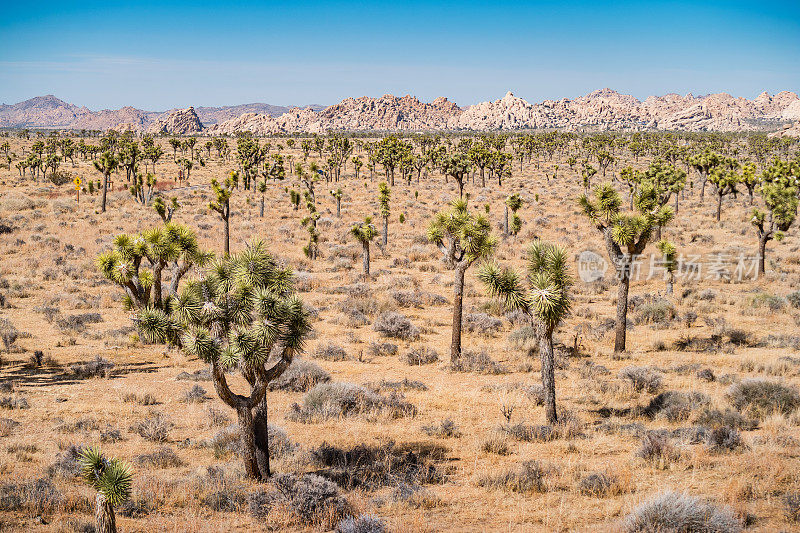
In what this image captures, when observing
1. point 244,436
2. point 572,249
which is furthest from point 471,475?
point 572,249

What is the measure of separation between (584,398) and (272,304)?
9689 mm

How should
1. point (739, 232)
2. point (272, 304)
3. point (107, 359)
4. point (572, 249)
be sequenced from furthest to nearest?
point (739, 232), point (572, 249), point (107, 359), point (272, 304)

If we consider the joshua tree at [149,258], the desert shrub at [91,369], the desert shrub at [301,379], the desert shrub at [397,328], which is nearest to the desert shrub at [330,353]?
the desert shrub at [301,379]

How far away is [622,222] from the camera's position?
1717 centimetres

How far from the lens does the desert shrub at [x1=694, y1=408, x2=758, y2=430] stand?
1165cm

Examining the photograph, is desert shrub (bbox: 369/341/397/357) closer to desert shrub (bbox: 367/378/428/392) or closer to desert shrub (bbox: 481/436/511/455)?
desert shrub (bbox: 367/378/428/392)

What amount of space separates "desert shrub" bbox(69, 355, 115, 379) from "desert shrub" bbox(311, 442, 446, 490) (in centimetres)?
889

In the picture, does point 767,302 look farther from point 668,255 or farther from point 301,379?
point 301,379

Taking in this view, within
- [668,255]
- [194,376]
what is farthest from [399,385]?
[668,255]

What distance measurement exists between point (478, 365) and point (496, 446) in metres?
6.09

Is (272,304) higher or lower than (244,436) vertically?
higher

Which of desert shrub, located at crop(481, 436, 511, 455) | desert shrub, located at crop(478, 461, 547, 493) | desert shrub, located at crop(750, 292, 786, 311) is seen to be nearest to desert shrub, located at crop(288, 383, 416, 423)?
desert shrub, located at crop(481, 436, 511, 455)

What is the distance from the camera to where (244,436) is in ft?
29.9

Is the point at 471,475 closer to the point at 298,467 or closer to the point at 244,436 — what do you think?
the point at 298,467
